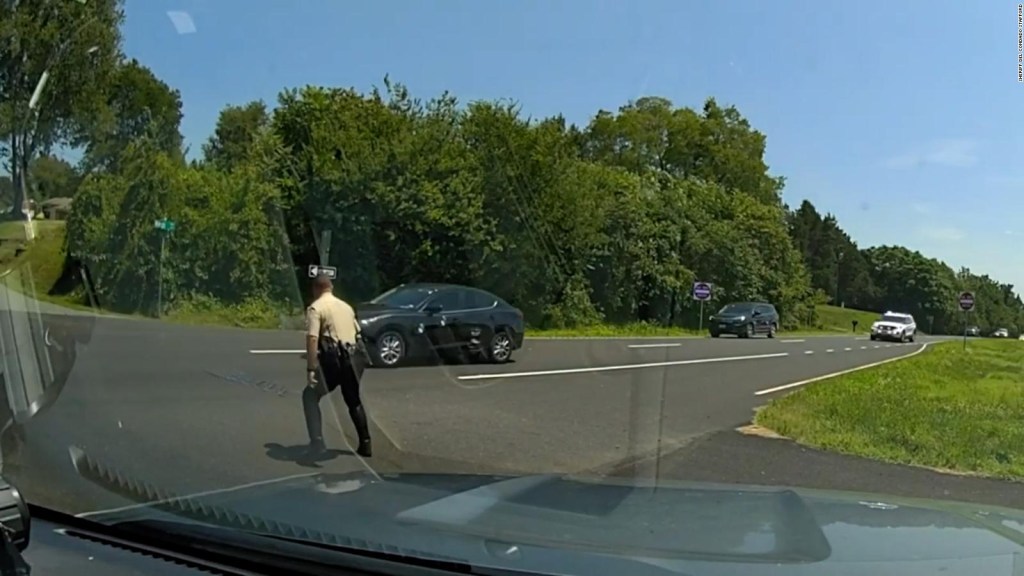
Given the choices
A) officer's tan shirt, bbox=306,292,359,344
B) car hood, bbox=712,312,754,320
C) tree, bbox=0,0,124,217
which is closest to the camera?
tree, bbox=0,0,124,217

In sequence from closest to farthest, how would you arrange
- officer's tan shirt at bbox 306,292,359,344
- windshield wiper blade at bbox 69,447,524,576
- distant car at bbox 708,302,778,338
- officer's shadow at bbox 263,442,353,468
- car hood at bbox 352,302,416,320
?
windshield wiper blade at bbox 69,447,524,576
officer's tan shirt at bbox 306,292,359,344
officer's shadow at bbox 263,442,353,468
car hood at bbox 352,302,416,320
distant car at bbox 708,302,778,338

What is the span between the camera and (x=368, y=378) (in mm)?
8289

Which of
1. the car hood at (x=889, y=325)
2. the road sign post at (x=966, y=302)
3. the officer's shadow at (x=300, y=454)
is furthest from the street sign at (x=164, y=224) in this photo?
the road sign post at (x=966, y=302)

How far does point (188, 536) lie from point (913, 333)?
16.8ft

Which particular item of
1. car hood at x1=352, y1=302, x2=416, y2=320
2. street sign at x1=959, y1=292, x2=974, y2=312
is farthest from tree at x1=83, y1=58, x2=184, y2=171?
street sign at x1=959, y1=292, x2=974, y2=312

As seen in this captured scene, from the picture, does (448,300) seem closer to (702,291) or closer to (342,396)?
(342,396)

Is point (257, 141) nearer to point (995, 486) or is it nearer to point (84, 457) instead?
point (84, 457)

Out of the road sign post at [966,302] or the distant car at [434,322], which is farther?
the distant car at [434,322]

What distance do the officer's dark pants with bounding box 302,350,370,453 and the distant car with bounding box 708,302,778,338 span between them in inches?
112

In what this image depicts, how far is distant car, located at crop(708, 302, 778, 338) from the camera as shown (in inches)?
297

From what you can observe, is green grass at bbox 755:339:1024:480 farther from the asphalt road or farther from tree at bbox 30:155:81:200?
tree at bbox 30:155:81:200

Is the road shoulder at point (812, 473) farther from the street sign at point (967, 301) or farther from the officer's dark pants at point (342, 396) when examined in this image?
the officer's dark pants at point (342, 396)

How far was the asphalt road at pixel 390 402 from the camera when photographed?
624cm

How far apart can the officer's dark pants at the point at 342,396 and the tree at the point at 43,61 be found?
2.36 metres
